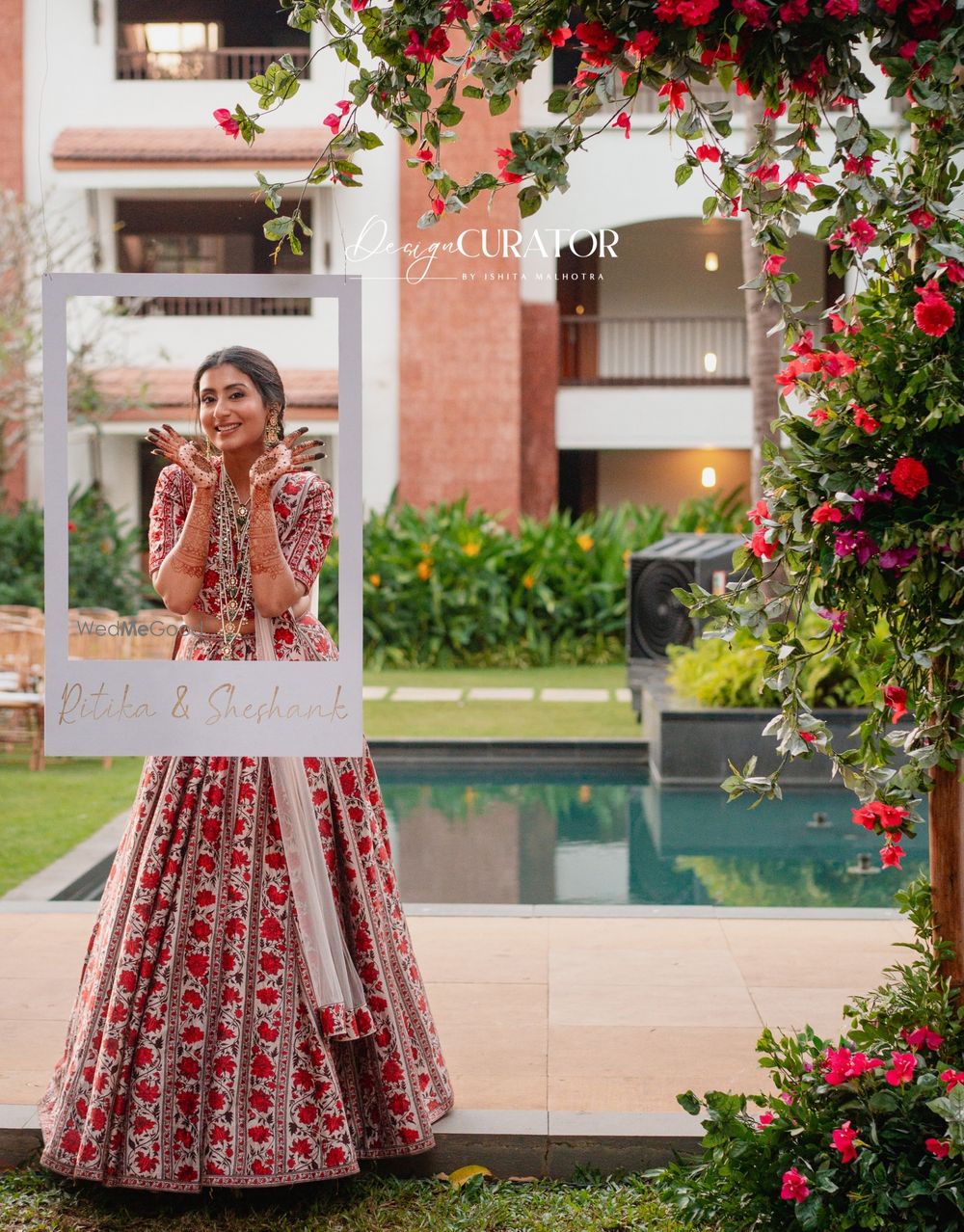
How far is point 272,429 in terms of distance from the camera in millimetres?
2922

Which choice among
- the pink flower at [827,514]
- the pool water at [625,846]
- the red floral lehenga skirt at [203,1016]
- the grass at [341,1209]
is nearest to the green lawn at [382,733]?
→ the pool water at [625,846]

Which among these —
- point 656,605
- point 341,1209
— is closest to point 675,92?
point 341,1209

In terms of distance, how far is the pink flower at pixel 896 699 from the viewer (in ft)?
8.39

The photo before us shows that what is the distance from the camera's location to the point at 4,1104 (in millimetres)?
3299

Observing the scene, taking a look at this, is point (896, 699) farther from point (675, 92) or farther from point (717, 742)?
point (717, 742)

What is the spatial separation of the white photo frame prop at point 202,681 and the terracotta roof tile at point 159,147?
42.1 feet

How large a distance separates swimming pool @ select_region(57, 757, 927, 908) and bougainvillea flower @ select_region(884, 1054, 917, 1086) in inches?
Answer: 127

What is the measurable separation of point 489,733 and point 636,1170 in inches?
247

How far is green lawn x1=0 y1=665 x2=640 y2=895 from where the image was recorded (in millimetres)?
6688

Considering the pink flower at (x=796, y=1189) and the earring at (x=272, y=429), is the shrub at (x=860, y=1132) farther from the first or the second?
the earring at (x=272, y=429)

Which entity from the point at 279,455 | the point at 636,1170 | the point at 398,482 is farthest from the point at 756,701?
the point at 398,482

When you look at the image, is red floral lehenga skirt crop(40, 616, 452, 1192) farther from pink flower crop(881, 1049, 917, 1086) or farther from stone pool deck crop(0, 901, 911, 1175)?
pink flower crop(881, 1049, 917, 1086)

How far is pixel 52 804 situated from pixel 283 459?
511 centimetres

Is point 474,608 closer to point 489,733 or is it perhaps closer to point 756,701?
point 489,733
